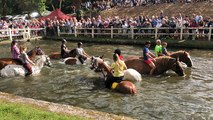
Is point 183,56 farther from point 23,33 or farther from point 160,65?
point 23,33

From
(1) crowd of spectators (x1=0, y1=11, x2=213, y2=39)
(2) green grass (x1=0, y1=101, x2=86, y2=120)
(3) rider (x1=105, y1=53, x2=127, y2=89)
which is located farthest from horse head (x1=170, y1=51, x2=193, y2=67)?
(2) green grass (x1=0, y1=101, x2=86, y2=120)

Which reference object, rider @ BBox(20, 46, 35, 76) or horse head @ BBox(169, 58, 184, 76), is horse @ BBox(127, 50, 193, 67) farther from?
rider @ BBox(20, 46, 35, 76)

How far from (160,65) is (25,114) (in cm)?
953

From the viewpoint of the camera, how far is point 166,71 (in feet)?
58.7

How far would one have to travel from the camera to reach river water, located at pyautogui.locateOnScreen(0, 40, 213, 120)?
1173cm

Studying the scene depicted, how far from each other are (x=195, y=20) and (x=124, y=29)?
695 cm

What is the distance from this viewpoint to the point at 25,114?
911 centimetres

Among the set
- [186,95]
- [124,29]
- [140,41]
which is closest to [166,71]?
[186,95]

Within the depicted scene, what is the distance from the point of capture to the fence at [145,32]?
27.2m

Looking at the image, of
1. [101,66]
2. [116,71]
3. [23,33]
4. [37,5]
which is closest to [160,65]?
[101,66]

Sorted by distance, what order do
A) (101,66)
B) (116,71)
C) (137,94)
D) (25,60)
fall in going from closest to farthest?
(137,94), (116,71), (101,66), (25,60)

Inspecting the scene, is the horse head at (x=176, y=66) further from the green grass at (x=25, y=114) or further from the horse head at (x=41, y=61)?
the green grass at (x=25, y=114)

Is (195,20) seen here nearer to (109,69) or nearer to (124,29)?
(124,29)

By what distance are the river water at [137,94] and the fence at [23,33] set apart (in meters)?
17.1
